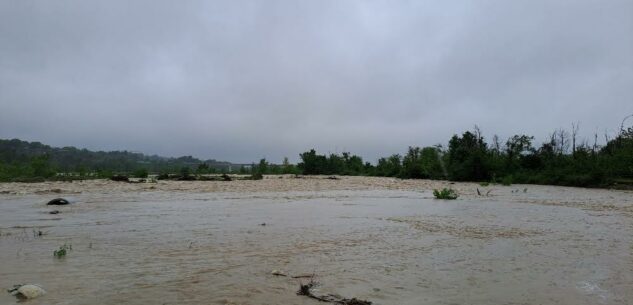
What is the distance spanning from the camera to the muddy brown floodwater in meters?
4.68

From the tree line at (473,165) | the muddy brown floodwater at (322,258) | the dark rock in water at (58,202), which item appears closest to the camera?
the muddy brown floodwater at (322,258)

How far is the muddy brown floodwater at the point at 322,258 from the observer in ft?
15.4

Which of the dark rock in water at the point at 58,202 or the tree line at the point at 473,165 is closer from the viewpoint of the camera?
the dark rock in water at the point at 58,202

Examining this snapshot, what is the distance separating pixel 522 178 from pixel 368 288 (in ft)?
119

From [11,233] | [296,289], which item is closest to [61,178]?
[11,233]

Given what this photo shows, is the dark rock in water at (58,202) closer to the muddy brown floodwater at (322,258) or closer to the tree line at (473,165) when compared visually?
the muddy brown floodwater at (322,258)

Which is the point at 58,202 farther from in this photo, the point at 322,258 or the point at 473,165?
the point at 473,165

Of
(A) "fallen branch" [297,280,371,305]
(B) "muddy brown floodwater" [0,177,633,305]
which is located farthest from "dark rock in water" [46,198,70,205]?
(A) "fallen branch" [297,280,371,305]

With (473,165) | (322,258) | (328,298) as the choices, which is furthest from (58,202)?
(473,165)

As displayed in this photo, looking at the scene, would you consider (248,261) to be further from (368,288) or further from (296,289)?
(368,288)

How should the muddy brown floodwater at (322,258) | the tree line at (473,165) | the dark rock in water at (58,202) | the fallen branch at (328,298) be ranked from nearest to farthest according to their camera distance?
1. the fallen branch at (328,298)
2. the muddy brown floodwater at (322,258)
3. the dark rock in water at (58,202)
4. the tree line at (473,165)

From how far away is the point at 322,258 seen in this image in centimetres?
649

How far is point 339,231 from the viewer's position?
30.3ft

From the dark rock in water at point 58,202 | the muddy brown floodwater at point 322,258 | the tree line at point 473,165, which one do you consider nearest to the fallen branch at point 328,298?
the muddy brown floodwater at point 322,258
